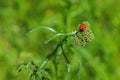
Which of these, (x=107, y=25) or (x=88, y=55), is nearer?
(x=88, y=55)

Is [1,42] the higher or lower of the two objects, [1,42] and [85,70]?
the higher

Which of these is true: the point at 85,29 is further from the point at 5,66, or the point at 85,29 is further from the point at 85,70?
the point at 5,66

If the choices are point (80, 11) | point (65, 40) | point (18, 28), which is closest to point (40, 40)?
point (18, 28)

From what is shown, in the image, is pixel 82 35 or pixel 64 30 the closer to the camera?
pixel 82 35

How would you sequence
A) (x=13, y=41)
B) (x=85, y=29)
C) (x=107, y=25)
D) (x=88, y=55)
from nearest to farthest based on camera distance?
(x=85, y=29) < (x=88, y=55) < (x=13, y=41) < (x=107, y=25)

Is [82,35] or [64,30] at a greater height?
[64,30]

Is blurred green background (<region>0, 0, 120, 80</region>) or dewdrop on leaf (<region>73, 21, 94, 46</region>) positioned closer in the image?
dewdrop on leaf (<region>73, 21, 94, 46</region>)

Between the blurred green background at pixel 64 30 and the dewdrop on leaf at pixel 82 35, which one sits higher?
the blurred green background at pixel 64 30

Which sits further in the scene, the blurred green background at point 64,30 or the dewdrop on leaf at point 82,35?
the blurred green background at point 64,30
